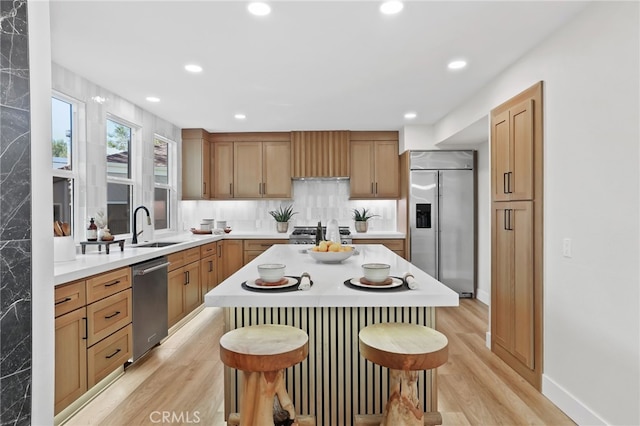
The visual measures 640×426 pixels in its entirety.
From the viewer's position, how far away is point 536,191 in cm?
253

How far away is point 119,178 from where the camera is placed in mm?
3848

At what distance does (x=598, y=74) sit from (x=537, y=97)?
54 cm

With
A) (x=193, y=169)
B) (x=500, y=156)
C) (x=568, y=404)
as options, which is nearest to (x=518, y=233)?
(x=500, y=156)

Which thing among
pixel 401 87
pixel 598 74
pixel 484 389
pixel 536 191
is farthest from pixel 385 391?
pixel 401 87

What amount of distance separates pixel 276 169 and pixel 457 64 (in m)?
3.21

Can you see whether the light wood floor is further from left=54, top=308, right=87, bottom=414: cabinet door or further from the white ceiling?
the white ceiling

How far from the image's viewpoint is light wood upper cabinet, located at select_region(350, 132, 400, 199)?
5461 millimetres

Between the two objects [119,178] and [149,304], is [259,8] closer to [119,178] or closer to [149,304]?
[149,304]

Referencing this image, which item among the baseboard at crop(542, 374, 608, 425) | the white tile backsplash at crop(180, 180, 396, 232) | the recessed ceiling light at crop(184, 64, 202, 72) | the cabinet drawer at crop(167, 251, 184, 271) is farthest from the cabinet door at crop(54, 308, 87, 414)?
the white tile backsplash at crop(180, 180, 396, 232)

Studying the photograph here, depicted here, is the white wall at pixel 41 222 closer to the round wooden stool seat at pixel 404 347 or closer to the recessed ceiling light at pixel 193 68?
the recessed ceiling light at pixel 193 68

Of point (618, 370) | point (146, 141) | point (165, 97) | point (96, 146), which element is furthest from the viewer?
point (146, 141)

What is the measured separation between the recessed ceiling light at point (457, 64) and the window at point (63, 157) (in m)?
3.22

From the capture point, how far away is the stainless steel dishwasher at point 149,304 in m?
2.91

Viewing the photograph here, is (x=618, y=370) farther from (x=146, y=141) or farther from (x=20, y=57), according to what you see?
(x=146, y=141)
